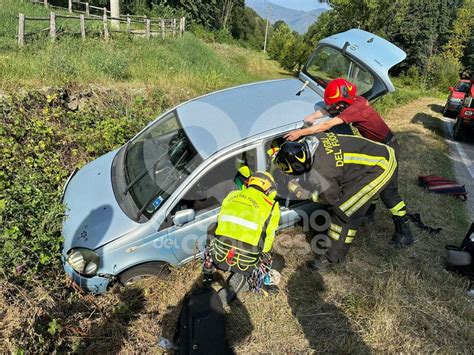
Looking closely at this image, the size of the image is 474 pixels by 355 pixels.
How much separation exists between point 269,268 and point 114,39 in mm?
11036

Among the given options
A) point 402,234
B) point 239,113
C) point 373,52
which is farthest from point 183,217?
point 373,52

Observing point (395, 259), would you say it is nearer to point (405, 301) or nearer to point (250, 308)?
point (405, 301)

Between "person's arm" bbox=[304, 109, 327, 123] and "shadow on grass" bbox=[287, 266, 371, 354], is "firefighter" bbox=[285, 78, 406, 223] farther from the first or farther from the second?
"shadow on grass" bbox=[287, 266, 371, 354]

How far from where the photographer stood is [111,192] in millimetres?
3486

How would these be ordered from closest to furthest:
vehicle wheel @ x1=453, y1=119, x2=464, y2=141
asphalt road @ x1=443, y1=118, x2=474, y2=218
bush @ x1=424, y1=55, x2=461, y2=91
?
asphalt road @ x1=443, y1=118, x2=474, y2=218 → vehicle wheel @ x1=453, y1=119, x2=464, y2=141 → bush @ x1=424, y1=55, x2=461, y2=91

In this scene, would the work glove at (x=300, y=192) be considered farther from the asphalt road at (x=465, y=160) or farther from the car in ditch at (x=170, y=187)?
the asphalt road at (x=465, y=160)

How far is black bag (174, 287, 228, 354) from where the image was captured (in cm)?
263

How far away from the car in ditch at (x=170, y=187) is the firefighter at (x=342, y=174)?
0.37 meters

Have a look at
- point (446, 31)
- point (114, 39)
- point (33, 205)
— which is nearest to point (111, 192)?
point (33, 205)

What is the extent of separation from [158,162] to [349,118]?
2125 mm

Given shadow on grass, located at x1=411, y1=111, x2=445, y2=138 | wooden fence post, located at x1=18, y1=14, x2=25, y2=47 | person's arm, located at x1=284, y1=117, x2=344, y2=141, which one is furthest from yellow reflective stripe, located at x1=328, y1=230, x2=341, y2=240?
wooden fence post, located at x1=18, y1=14, x2=25, y2=47

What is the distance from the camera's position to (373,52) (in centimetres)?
438

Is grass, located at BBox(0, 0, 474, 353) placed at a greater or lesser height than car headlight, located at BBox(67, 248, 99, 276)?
lesser

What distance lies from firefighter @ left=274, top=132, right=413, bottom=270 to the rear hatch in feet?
4.01
